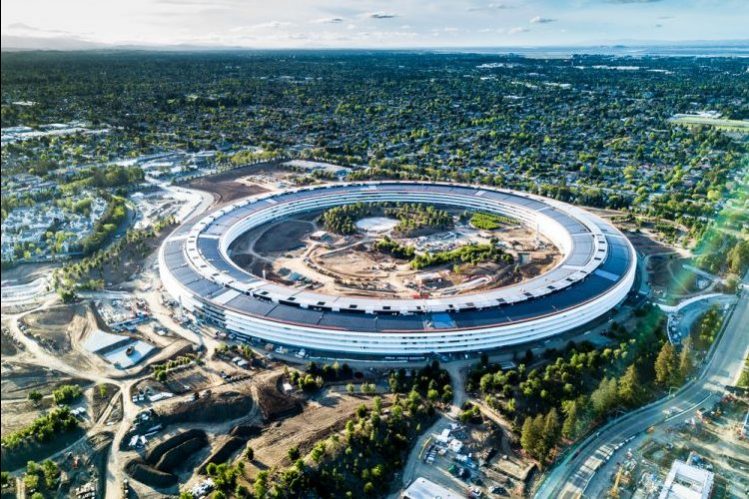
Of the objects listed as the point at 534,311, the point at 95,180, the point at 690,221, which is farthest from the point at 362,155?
the point at 534,311

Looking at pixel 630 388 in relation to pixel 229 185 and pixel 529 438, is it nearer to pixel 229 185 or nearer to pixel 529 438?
pixel 529 438

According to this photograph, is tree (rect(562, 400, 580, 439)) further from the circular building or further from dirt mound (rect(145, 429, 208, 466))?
dirt mound (rect(145, 429, 208, 466))

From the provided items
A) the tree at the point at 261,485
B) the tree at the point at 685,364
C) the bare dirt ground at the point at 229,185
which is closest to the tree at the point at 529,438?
the tree at the point at 685,364

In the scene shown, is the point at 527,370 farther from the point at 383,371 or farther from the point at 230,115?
the point at 230,115

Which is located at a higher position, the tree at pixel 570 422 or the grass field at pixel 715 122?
the grass field at pixel 715 122

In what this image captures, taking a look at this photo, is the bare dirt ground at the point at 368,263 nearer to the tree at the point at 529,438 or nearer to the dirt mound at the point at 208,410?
the dirt mound at the point at 208,410

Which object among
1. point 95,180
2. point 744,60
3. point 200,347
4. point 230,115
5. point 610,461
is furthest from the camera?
point 230,115

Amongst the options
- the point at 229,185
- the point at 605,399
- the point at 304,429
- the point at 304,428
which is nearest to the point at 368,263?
the point at 304,428

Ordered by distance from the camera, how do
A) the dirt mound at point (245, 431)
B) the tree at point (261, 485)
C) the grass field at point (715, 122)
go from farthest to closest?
the grass field at point (715, 122), the dirt mound at point (245, 431), the tree at point (261, 485)
